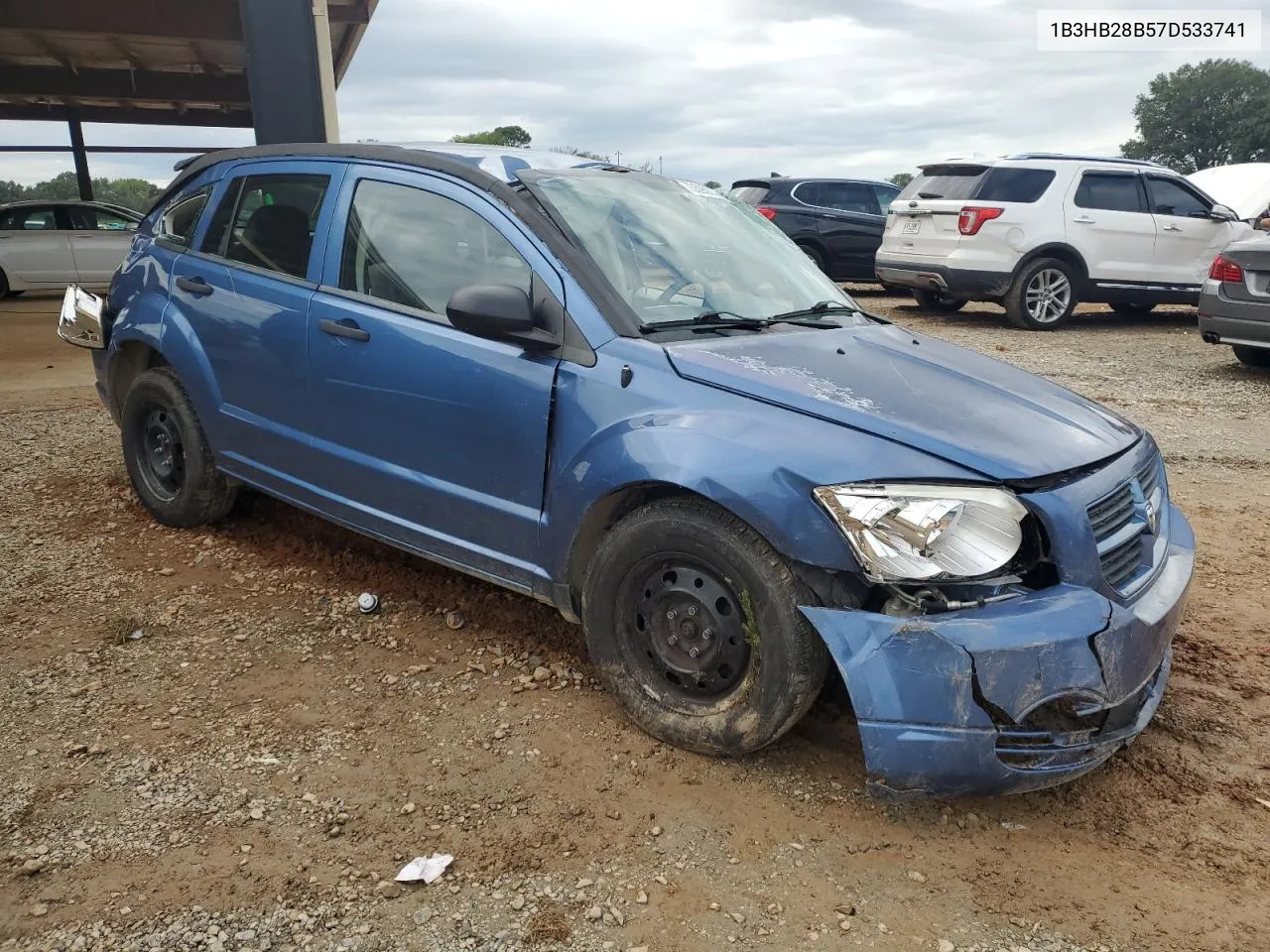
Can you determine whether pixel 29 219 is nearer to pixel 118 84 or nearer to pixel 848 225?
pixel 118 84

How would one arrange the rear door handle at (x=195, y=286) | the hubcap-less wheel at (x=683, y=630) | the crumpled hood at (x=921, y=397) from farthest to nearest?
the rear door handle at (x=195, y=286), the hubcap-less wheel at (x=683, y=630), the crumpled hood at (x=921, y=397)

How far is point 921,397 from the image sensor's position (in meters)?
2.81

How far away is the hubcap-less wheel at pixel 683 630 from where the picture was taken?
269cm

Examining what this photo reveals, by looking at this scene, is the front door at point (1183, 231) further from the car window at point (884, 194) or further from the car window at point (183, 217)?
the car window at point (183, 217)

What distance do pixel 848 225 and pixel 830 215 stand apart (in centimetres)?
32

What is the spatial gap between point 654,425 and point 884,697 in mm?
962

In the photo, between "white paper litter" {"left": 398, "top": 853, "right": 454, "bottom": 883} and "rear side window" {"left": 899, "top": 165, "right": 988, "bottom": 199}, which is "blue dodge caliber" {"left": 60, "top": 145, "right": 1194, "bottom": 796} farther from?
"rear side window" {"left": 899, "top": 165, "right": 988, "bottom": 199}

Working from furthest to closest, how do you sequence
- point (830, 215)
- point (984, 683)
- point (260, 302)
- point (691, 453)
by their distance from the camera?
point (830, 215)
point (260, 302)
point (691, 453)
point (984, 683)

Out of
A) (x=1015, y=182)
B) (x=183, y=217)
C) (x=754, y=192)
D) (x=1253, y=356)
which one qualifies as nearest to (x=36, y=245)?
(x=754, y=192)

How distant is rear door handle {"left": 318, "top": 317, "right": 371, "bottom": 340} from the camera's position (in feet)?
11.4

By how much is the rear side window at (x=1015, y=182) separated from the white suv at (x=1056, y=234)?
0.01m

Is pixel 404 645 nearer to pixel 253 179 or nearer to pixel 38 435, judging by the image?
pixel 253 179

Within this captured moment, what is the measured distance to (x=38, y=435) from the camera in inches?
258

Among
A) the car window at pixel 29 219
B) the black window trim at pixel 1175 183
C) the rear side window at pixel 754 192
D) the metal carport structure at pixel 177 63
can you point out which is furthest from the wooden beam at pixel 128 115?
the black window trim at pixel 1175 183
